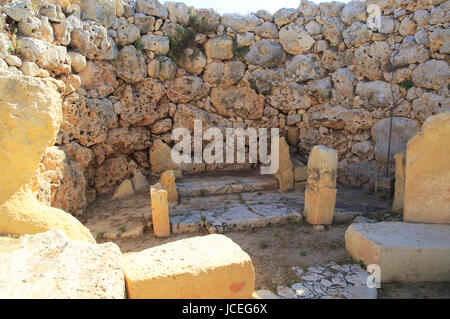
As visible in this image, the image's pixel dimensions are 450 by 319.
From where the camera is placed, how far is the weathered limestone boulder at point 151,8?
6712 mm

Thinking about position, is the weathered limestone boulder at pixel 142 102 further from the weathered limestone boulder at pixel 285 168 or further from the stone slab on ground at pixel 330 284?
the stone slab on ground at pixel 330 284

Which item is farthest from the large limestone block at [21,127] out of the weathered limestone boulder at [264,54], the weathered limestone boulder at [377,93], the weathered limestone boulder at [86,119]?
the weathered limestone boulder at [377,93]

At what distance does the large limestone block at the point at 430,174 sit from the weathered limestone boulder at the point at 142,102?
512 centimetres

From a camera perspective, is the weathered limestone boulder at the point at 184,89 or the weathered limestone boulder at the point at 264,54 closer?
the weathered limestone boulder at the point at 184,89

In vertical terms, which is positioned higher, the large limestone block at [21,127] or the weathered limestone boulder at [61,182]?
the large limestone block at [21,127]

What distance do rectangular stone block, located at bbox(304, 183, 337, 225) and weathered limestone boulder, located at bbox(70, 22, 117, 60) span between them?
470 cm

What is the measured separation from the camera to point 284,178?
676 centimetres

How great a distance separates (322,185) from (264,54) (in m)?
4.02

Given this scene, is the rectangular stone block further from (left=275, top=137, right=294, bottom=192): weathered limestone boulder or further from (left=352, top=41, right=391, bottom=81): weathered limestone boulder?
(left=352, top=41, right=391, bottom=81): weathered limestone boulder

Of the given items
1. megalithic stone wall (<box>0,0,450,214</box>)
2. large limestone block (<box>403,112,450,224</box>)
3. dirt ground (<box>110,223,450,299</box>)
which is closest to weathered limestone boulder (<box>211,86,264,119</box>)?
megalithic stone wall (<box>0,0,450,214</box>)

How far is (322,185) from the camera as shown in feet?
16.1

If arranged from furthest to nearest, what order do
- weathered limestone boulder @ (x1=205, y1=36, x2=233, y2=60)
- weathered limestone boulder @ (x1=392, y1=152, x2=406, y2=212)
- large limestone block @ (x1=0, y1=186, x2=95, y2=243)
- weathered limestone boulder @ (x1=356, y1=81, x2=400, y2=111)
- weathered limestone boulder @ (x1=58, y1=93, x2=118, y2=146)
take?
weathered limestone boulder @ (x1=205, y1=36, x2=233, y2=60)
weathered limestone boulder @ (x1=356, y1=81, x2=400, y2=111)
weathered limestone boulder @ (x1=58, y1=93, x2=118, y2=146)
weathered limestone boulder @ (x1=392, y1=152, x2=406, y2=212)
large limestone block @ (x1=0, y1=186, x2=95, y2=243)

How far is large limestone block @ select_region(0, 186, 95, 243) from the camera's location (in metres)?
2.23

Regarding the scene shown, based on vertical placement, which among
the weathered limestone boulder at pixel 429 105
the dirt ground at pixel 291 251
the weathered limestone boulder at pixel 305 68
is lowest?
the dirt ground at pixel 291 251
